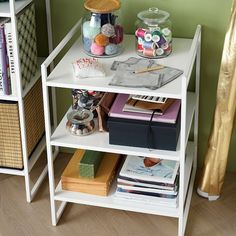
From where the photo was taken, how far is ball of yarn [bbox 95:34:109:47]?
7.36 ft

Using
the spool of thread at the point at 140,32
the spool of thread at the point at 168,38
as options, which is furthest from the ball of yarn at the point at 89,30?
the spool of thread at the point at 168,38

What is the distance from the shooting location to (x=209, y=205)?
2529 mm

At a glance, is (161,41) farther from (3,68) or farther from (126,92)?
(3,68)

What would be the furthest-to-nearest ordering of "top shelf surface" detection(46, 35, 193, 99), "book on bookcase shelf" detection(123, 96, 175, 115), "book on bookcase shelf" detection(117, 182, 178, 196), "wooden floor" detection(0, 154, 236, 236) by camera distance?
"wooden floor" detection(0, 154, 236, 236) < "book on bookcase shelf" detection(117, 182, 178, 196) < "book on bookcase shelf" detection(123, 96, 175, 115) < "top shelf surface" detection(46, 35, 193, 99)

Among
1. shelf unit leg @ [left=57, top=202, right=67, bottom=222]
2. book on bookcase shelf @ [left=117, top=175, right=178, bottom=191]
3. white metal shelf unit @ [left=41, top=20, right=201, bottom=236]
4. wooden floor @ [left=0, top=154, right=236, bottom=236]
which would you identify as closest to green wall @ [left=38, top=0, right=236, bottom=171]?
white metal shelf unit @ [left=41, top=20, right=201, bottom=236]

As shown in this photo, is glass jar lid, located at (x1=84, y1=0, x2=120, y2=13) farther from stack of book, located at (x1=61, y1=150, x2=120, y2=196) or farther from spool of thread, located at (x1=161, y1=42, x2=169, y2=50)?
stack of book, located at (x1=61, y1=150, x2=120, y2=196)

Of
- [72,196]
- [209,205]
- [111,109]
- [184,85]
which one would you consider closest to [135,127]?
[111,109]

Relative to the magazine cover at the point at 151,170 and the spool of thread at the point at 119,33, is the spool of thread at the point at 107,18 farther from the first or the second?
the magazine cover at the point at 151,170

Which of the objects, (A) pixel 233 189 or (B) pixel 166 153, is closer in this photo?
(B) pixel 166 153

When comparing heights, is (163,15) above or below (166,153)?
above

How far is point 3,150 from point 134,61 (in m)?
0.68

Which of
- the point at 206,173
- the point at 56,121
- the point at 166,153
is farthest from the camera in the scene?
the point at 56,121

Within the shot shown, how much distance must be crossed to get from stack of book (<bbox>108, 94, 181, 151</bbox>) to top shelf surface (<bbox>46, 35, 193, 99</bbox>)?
0.12 meters

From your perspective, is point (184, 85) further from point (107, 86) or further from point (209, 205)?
point (209, 205)
